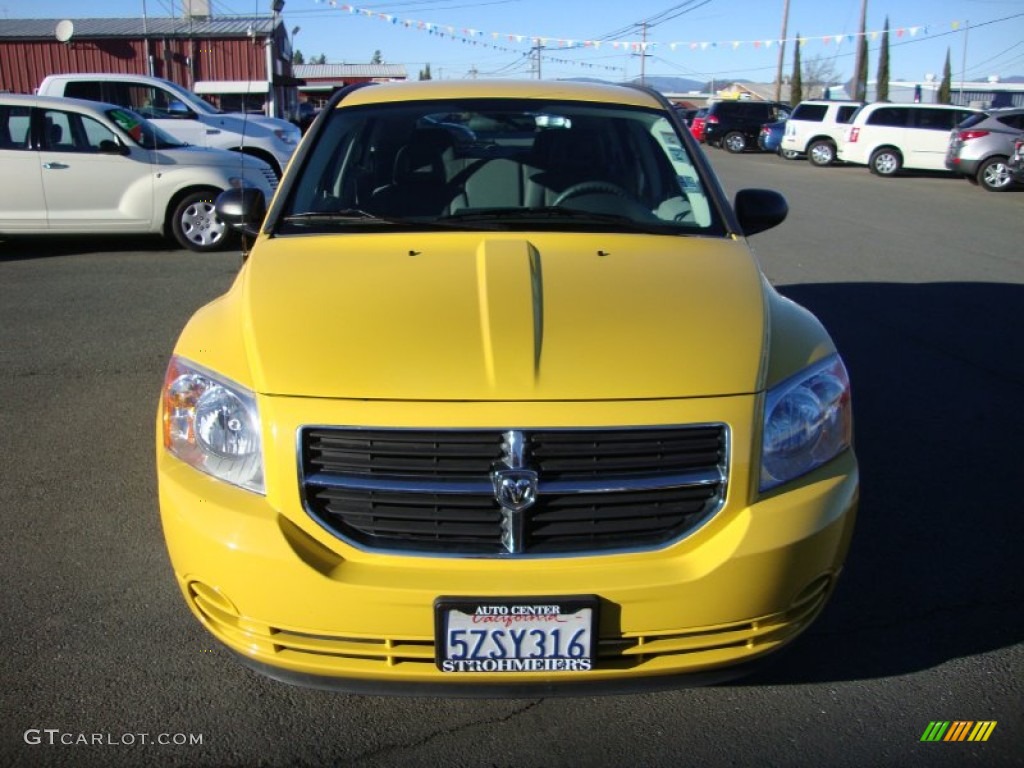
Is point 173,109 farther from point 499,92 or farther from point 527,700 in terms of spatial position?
point 527,700

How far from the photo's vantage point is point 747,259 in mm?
3205

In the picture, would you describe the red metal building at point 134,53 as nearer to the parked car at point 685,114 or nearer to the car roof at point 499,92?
the parked car at point 685,114

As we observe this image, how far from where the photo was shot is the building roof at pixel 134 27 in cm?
3628

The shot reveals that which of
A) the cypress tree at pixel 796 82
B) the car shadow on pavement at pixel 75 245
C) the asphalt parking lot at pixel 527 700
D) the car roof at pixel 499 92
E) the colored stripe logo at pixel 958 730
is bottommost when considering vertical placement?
the colored stripe logo at pixel 958 730

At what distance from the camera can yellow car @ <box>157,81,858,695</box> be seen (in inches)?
89.3

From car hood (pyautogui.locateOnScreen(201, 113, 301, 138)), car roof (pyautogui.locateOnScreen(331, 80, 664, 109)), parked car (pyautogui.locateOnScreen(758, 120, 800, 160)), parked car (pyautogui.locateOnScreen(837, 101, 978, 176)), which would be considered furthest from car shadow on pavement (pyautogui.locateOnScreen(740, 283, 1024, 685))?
parked car (pyautogui.locateOnScreen(758, 120, 800, 160))

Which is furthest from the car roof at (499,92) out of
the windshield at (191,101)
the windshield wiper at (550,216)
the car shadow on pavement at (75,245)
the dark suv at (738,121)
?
the dark suv at (738,121)

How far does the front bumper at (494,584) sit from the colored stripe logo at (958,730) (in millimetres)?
613

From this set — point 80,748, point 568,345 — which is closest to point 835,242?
point 568,345

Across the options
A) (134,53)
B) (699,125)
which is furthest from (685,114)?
(134,53)

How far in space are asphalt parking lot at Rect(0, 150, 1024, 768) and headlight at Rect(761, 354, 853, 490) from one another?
2.05 feet

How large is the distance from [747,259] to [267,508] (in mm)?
1815

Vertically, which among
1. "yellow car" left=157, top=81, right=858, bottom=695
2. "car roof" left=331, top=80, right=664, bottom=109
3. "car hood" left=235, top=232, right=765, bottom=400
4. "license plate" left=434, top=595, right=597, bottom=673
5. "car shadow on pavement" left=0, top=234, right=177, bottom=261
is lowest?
"car shadow on pavement" left=0, top=234, right=177, bottom=261

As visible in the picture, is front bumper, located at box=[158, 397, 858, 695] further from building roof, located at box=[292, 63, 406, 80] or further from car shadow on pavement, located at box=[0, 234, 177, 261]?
building roof, located at box=[292, 63, 406, 80]
